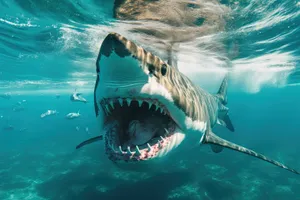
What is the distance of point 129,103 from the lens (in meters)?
2.88

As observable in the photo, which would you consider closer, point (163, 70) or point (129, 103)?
point (129, 103)

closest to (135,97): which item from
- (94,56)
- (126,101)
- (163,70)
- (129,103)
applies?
(129,103)

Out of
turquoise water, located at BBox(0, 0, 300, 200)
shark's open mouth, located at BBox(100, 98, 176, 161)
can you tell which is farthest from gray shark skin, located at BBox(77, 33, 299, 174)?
turquoise water, located at BBox(0, 0, 300, 200)

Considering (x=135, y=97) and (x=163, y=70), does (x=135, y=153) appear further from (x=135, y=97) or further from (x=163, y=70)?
(x=163, y=70)

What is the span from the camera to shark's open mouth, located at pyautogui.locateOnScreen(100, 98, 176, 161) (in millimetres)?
2764

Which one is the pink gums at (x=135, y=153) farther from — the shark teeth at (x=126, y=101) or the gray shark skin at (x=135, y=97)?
the shark teeth at (x=126, y=101)

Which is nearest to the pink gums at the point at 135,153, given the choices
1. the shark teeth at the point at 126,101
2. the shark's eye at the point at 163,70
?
the shark teeth at the point at 126,101

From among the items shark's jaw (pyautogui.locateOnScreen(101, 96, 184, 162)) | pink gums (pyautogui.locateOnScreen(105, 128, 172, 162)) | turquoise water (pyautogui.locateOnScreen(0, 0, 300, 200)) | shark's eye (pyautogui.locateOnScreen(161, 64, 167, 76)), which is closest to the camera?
pink gums (pyautogui.locateOnScreen(105, 128, 172, 162))

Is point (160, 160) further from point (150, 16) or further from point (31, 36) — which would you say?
point (31, 36)

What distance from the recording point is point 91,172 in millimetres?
14578

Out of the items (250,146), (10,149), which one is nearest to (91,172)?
(10,149)

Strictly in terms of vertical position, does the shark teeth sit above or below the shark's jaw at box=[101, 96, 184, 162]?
above

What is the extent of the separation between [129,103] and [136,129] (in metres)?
1.09

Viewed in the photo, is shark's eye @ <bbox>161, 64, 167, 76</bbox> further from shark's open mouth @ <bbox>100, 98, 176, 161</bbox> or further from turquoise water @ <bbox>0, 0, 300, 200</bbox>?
turquoise water @ <bbox>0, 0, 300, 200</bbox>
